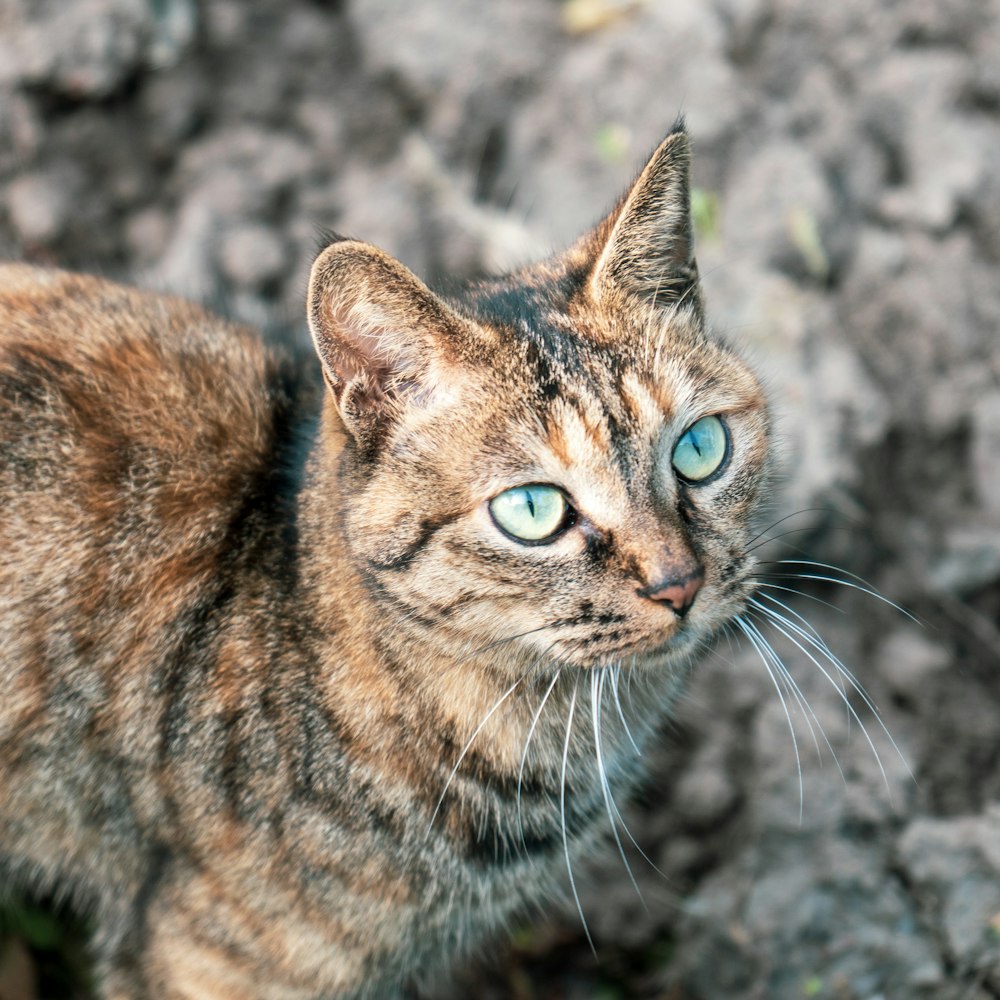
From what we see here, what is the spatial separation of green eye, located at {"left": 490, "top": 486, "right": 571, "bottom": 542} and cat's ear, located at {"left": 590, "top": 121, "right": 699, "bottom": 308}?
53cm

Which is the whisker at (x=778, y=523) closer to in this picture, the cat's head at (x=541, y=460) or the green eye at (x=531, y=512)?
the cat's head at (x=541, y=460)

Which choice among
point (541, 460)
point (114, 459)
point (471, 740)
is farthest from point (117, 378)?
point (471, 740)

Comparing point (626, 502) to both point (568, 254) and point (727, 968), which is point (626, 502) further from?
point (727, 968)

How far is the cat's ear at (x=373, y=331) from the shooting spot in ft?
7.38

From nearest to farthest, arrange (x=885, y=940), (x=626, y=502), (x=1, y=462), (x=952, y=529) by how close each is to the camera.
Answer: (x=626, y=502)
(x=1, y=462)
(x=885, y=940)
(x=952, y=529)

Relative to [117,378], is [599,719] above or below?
below

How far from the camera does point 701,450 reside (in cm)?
247

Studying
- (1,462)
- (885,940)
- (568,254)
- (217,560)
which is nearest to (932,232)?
(568,254)

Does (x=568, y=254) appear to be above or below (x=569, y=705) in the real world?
above

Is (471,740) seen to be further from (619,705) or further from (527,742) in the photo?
(619,705)

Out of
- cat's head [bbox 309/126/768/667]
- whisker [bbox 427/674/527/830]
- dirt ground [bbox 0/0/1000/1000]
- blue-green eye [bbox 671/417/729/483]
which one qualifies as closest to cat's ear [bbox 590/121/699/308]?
cat's head [bbox 309/126/768/667]

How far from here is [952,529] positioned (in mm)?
3938

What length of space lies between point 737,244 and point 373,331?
7.48 feet

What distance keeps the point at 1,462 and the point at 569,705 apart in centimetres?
144
